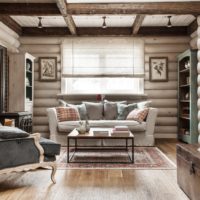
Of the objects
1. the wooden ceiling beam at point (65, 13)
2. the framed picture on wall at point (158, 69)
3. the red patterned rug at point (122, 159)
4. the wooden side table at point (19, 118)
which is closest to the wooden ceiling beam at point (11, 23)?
the wooden ceiling beam at point (65, 13)

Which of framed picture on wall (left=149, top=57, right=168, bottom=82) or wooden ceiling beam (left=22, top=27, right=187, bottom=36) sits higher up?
wooden ceiling beam (left=22, top=27, right=187, bottom=36)

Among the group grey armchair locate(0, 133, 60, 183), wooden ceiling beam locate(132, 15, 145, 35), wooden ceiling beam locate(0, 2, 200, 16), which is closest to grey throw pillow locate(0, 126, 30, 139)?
grey armchair locate(0, 133, 60, 183)

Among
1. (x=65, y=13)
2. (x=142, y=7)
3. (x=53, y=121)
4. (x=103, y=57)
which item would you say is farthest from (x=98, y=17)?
(x=53, y=121)

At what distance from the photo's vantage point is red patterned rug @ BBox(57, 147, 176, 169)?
16.4ft

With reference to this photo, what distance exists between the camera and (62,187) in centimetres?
379

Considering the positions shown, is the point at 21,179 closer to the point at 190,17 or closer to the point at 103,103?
the point at 103,103

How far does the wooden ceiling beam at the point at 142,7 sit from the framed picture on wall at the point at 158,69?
2.31 metres

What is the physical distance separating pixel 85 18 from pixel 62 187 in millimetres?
4926

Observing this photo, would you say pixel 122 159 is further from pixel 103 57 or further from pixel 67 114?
pixel 103 57

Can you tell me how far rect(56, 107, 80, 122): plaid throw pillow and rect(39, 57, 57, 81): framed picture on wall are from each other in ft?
4.70

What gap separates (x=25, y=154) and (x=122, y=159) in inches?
87.5

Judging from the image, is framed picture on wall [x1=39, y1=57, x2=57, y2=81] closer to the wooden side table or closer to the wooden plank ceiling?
the wooden plank ceiling

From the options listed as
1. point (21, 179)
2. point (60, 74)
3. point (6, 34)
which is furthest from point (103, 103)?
point (21, 179)

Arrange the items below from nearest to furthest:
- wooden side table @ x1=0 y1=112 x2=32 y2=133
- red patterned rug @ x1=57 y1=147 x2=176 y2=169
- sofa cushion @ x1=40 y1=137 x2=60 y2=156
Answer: sofa cushion @ x1=40 y1=137 x2=60 y2=156
red patterned rug @ x1=57 y1=147 x2=176 y2=169
wooden side table @ x1=0 y1=112 x2=32 y2=133
